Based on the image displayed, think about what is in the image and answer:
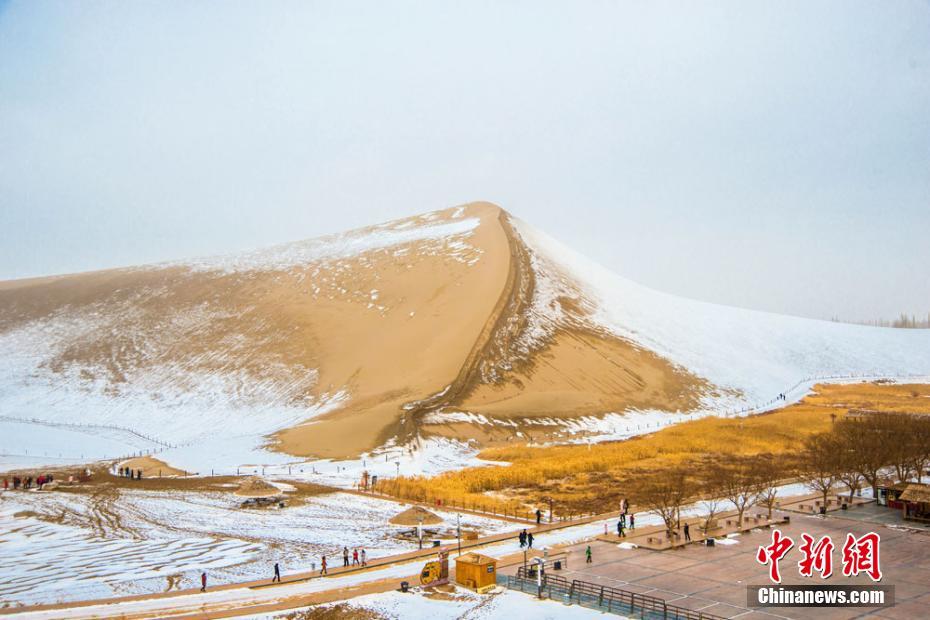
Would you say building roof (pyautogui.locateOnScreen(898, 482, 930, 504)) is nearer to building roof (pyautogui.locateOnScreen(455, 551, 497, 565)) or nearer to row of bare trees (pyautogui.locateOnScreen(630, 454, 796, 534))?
row of bare trees (pyautogui.locateOnScreen(630, 454, 796, 534))

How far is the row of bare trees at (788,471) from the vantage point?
32.2 meters

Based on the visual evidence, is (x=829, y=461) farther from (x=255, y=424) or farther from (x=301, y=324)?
(x=301, y=324)

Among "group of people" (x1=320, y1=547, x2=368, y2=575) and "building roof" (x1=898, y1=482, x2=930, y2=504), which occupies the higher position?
"building roof" (x1=898, y1=482, x2=930, y2=504)

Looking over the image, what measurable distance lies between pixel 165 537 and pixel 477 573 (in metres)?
13.1

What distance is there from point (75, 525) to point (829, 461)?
32275 millimetres

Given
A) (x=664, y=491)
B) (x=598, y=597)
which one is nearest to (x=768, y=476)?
(x=664, y=491)

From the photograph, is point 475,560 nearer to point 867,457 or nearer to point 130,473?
point 867,457

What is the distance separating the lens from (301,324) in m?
79.5

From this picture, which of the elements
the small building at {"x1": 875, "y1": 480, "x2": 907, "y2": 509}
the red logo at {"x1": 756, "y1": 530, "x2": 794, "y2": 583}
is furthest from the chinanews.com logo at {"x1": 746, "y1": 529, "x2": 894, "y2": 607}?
the small building at {"x1": 875, "y1": 480, "x2": 907, "y2": 509}

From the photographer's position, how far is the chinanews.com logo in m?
19.9

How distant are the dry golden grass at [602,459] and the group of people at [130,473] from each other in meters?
14.6

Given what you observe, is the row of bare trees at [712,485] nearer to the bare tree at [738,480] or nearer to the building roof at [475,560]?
the bare tree at [738,480]

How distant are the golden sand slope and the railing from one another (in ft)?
86.7

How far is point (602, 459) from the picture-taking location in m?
46.2
